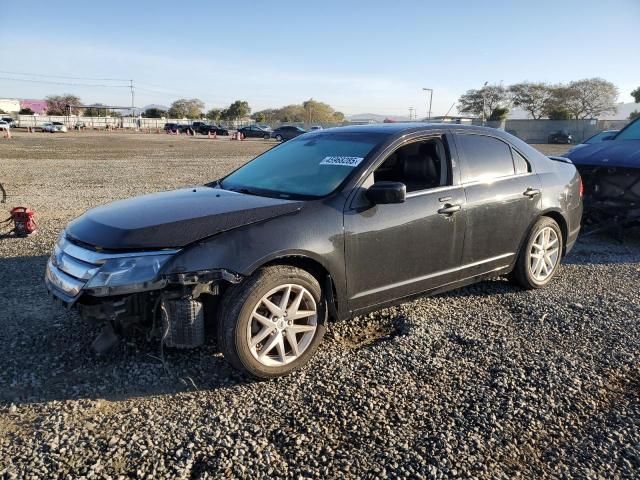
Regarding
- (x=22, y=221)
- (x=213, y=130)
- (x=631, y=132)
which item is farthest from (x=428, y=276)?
(x=213, y=130)

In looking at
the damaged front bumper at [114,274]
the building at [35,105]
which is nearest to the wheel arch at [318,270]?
the damaged front bumper at [114,274]

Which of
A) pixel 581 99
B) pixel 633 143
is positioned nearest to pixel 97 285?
pixel 633 143

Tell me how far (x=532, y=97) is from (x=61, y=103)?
95.2 metres

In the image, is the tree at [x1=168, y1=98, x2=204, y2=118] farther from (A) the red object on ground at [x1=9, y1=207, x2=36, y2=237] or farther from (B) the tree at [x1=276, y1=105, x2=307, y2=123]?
(A) the red object on ground at [x1=9, y1=207, x2=36, y2=237]

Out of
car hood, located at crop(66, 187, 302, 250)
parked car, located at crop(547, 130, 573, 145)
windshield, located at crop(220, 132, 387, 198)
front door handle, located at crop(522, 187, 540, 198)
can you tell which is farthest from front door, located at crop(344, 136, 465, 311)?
parked car, located at crop(547, 130, 573, 145)

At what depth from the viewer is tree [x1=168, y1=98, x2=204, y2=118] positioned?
11986 centimetres

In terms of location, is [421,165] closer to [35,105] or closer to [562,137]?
[562,137]

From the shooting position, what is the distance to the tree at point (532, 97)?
85750mm

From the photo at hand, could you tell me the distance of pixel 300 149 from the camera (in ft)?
15.3

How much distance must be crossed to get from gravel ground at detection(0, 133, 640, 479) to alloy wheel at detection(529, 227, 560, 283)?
46 centimetres

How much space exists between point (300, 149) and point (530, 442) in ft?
9.84

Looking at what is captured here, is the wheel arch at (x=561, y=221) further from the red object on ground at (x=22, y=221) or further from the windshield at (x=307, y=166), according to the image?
the red object on ground at (x=22, y=221)

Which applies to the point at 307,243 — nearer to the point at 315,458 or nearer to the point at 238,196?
the point at 238,196

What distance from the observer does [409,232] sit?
155 inches
